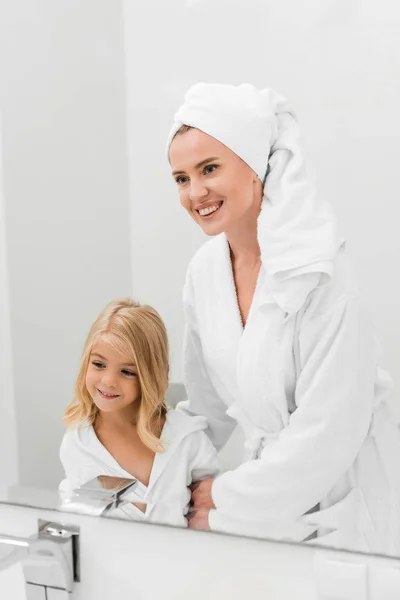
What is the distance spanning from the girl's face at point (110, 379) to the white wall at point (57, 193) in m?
0.03

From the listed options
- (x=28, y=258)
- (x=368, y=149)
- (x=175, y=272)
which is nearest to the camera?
(x=368, y=149)

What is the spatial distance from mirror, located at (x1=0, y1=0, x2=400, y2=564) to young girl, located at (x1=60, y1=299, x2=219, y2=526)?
0.7 inches

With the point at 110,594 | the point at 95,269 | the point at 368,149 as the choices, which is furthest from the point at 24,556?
the point at 368,149

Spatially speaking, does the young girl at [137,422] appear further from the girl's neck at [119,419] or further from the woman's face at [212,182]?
the woman's face at [212,182]

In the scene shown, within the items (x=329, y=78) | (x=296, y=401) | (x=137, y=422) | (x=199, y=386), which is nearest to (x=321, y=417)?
(x=296, y=401)

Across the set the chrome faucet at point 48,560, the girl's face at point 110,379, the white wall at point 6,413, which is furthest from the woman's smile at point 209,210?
the chrome faucet at point 48,560

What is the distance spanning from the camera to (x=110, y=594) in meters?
1.06

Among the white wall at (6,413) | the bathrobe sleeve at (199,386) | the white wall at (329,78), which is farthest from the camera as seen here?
the white wall at (6,413)

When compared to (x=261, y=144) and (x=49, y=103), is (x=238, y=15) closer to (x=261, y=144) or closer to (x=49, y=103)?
(x=261, y=144)

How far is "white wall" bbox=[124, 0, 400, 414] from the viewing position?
0.86m

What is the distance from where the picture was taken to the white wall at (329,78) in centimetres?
86

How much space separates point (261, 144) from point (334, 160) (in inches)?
3.7

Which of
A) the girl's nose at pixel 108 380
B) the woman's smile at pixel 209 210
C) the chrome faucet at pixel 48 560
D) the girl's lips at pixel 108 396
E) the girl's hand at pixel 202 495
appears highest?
the woman's smile at pixel 209 210

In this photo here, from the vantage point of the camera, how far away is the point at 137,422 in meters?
1.04
